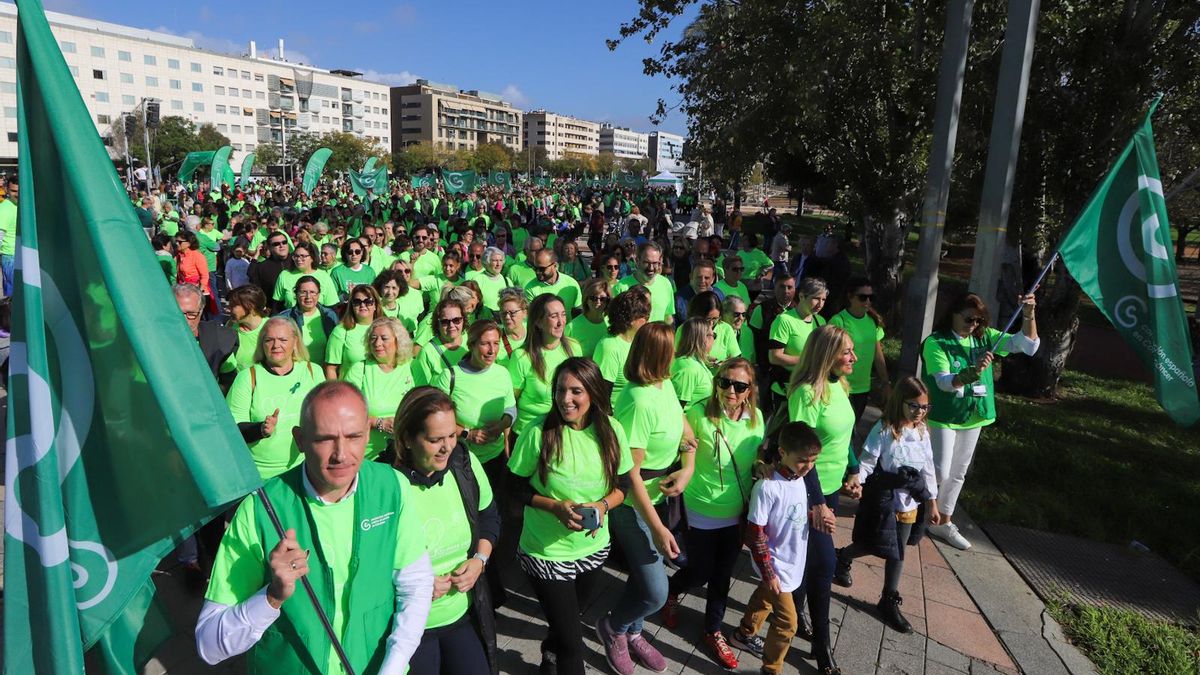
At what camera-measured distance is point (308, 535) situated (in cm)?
208

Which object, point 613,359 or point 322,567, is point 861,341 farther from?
point 322,567

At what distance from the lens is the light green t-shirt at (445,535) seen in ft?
8.57

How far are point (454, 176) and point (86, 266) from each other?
29250 millimetres

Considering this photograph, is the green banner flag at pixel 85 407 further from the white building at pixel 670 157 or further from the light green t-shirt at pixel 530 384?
the white building at pixel 670 157

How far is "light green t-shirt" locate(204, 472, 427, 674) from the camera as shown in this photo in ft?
6.56

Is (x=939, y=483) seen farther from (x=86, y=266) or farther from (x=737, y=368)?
(x=86, y=266)

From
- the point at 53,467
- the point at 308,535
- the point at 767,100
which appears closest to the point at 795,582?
the point at 308,535

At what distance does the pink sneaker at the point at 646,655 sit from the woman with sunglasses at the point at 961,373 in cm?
248

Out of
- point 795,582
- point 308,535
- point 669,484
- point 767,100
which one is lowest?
point 795,582

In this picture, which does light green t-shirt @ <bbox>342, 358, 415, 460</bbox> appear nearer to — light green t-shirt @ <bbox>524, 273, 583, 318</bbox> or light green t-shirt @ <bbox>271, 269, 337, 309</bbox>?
light green t-shirt @ <bbox>524, 273, 583, 318</bbox>

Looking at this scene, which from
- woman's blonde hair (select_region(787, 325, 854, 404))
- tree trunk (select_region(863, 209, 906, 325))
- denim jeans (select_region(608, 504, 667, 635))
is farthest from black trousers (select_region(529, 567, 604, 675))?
tree trunk (select_region(863, 209, 906, 325))

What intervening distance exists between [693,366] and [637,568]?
57.3 inches

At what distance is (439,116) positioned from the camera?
12556 centimetres

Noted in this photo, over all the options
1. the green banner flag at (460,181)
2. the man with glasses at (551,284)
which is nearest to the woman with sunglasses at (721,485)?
the man with glasses at (551,284)
